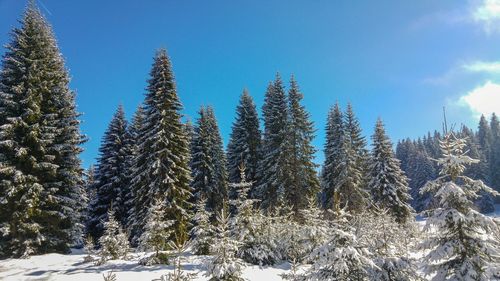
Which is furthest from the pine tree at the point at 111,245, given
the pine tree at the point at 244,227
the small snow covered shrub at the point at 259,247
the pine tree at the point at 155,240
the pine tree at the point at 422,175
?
the pine tree at the point at 422,175

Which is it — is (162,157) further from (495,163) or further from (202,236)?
(495,163)

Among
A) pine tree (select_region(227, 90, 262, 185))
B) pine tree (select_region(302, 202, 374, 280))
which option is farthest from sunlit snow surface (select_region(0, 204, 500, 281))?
pine tree (select_region(227, 90, 262, 185))

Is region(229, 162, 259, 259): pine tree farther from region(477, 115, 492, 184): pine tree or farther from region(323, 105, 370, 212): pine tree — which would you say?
region(477, 115, 492, 184): pine tree

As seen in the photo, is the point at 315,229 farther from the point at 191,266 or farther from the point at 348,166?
the point at 348,166

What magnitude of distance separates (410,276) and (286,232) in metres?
8.98

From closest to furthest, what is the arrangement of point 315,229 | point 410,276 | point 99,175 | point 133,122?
1. point 410,276
2. point 315,229
3. point 99,175
4. point 133,122

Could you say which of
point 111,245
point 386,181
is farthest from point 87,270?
point 386,181

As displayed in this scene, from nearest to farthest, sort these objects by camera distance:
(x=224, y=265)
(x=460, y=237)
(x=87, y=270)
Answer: (x=224, y=265)
(x=460, y=237)
(x=87, y=270)

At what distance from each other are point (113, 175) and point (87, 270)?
68.4ft

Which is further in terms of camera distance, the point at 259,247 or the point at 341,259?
the point at 259,247

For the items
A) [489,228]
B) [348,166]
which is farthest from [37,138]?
[348,166]

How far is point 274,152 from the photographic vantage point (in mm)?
34219

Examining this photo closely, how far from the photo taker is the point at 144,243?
1591 cm

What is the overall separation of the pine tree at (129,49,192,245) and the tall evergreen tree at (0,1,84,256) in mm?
4698
